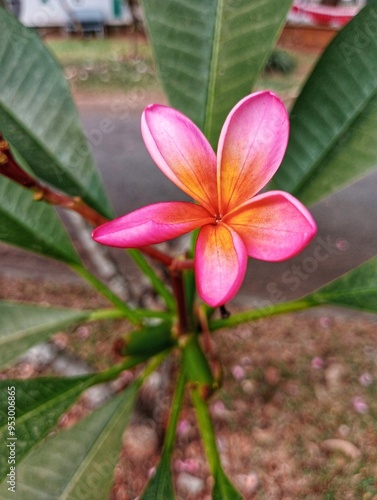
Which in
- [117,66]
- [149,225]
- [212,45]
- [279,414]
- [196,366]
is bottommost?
[279,414]

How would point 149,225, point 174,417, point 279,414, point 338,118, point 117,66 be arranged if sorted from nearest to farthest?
point 149,225, point 338,118, point 174,417, point 279,414, point 117,66

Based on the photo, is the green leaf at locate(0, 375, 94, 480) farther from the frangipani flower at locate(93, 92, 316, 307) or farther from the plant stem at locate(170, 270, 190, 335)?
the frangipani flower at locate(93, 92, 316, 307)

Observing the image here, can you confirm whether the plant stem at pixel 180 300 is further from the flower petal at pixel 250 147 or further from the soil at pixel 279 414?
the soil at pixel 279 414

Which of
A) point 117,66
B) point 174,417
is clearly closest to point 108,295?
point 174,417

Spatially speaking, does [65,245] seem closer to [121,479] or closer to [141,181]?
[121,479]

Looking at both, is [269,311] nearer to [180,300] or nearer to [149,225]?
[180,300]

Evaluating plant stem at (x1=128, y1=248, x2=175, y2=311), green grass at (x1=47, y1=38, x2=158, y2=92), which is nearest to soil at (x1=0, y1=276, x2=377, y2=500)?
plant stem at (x1=128, y1=248, x2=175, y2=311)

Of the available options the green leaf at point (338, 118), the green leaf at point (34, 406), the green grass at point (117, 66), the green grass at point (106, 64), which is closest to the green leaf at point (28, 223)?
the green leaf at point (34, 406)

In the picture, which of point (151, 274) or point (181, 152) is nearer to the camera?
point (181, 152)
